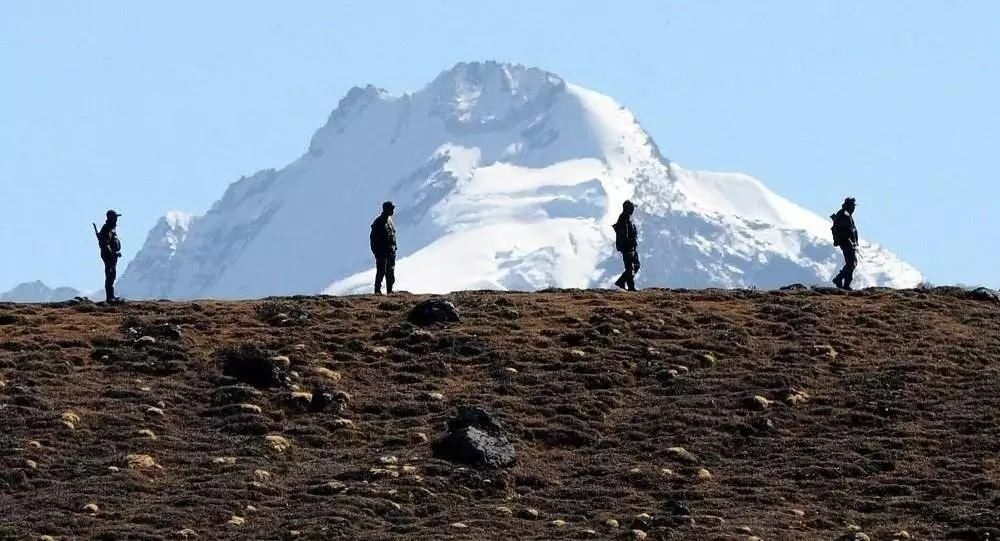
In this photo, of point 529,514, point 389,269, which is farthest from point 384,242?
point 529,514

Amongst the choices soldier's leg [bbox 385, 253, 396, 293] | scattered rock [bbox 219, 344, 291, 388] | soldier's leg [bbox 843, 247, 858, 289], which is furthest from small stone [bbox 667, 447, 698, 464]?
soldier's leg [bbox 385, 253, 396, 293]

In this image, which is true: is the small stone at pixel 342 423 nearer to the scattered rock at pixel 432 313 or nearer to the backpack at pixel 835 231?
the scattered rock at pixel 432 313

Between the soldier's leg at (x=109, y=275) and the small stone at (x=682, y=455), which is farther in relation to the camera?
the soldier's leg at (x=109, y=275)

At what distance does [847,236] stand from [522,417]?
49.5 ft

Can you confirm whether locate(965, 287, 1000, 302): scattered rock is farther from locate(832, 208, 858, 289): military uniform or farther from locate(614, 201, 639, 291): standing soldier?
locate(614, 201, 639, 291): standing soldier

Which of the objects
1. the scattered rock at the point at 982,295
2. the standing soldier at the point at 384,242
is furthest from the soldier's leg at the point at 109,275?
the scattered rock at the point at 982,295

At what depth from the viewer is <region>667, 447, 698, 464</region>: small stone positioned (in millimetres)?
41938

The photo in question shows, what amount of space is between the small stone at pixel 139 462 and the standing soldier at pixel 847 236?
2135 cm

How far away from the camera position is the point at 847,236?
56156mm

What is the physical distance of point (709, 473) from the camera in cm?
4125

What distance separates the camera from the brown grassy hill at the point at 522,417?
126 feet

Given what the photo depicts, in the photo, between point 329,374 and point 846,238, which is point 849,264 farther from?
point 329,374

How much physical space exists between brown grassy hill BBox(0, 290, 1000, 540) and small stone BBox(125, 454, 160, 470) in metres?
0.04

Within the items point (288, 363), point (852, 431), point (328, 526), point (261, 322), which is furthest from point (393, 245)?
point (328, 526)
